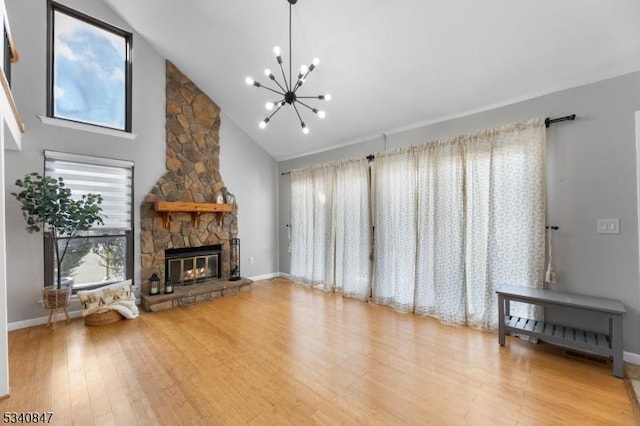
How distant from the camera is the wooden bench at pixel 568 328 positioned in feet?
7.60

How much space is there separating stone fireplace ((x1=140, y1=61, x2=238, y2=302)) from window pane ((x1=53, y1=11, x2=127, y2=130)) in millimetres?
689

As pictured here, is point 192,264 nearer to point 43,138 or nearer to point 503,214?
point 43,138

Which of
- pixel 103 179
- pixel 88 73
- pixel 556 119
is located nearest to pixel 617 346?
pixel 556 119

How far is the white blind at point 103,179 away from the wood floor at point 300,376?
1.56 m

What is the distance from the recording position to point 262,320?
12.0ft

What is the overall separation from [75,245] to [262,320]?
2875 mm

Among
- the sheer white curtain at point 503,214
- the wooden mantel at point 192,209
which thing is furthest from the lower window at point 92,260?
the sheer white curtain at point 503,214

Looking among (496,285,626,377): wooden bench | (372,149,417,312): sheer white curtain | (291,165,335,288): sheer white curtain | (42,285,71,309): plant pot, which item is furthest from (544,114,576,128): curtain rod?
(42,285,71,309): plant pot

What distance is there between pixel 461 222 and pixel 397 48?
223cm

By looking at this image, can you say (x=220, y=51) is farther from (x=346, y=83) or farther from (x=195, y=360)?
(x=195, y=360)

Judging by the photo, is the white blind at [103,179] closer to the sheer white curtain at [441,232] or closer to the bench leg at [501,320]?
the sheer white curtain at [441,232]

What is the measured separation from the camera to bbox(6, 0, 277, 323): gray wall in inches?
135

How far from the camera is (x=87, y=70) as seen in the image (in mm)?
4023

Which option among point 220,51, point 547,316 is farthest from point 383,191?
point 220,51
